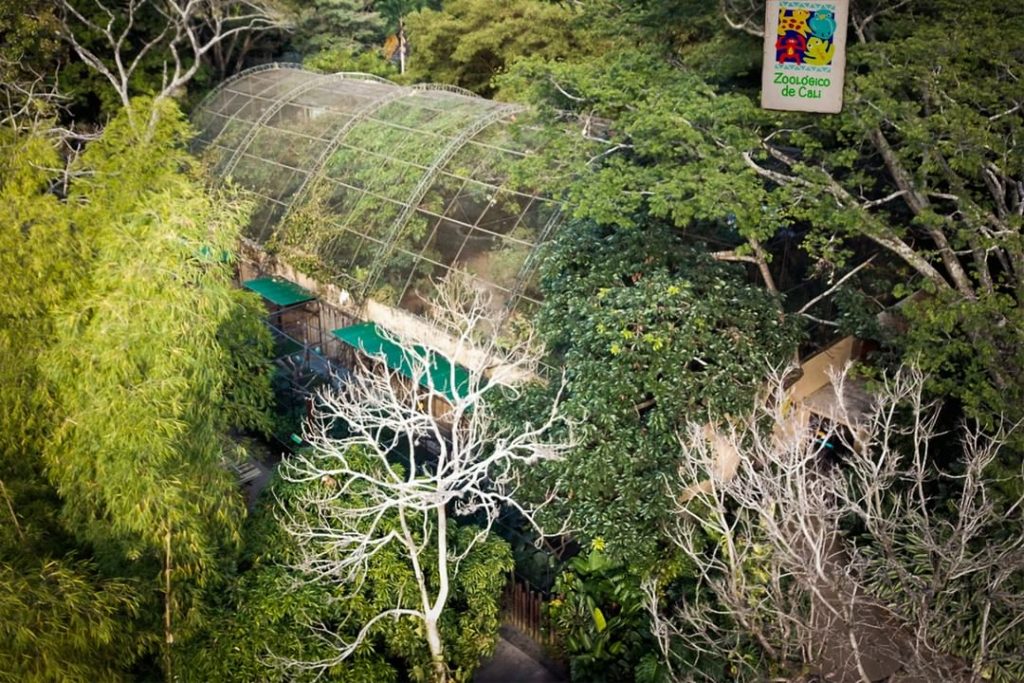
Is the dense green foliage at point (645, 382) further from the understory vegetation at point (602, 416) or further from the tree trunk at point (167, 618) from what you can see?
the tree trunk at point (167, 618)

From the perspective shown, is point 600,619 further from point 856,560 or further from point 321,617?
point 321,617

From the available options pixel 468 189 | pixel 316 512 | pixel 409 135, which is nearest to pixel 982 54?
pixel 468 189

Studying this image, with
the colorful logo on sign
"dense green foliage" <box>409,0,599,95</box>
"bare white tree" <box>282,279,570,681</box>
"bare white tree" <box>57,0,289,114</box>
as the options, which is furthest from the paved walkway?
"bare white tree" <box>57,0,289,114</box>

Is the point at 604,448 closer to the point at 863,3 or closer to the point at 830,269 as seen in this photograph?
the point at 830,269

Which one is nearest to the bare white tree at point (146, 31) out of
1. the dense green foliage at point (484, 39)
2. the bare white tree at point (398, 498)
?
the dense green foliage at point (484, 39)

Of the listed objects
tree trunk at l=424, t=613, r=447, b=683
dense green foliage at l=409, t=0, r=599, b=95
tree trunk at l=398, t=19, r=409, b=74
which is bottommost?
tree trunk at l=424, t=613, r=447, b=683

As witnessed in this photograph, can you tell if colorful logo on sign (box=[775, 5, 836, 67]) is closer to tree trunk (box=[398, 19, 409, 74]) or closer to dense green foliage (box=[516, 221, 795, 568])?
dense green foliage (box=[516, 221, 795, 568])
